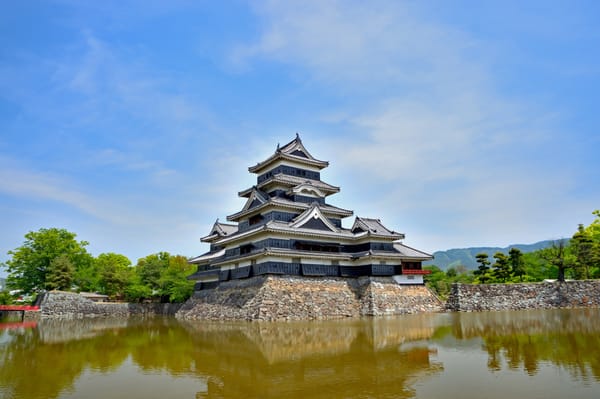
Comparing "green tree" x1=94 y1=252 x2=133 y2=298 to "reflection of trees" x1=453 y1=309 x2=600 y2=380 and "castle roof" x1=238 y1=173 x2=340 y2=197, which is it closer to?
"castle roof" x1=238 y1=173 x2=340 y2=197

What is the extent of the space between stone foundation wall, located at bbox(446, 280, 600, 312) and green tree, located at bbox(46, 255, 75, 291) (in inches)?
1521

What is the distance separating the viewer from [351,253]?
32656 mm

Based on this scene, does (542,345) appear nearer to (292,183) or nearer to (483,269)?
(292,183)

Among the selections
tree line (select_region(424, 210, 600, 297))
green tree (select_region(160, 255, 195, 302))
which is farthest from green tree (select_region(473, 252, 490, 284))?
green tree (select_region(160, 255, 195, 302))

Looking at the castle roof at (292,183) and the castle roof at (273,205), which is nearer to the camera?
the castle roof at (273,205)

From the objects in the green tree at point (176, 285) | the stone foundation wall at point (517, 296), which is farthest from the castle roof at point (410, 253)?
the green tree at point (176, 285)

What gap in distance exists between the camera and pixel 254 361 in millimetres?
11906

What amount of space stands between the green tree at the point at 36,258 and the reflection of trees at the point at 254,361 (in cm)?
3117

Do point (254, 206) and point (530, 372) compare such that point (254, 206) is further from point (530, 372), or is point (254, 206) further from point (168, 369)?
point (530, 372)

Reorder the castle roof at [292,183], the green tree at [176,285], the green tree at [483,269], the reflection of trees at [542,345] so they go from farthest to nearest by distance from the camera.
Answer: the green tree at [176,285] → the green tree at [483,269] → the castle roof at [292,183] → the reflection of trees at [542,345]

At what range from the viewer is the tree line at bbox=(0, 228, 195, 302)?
139ft

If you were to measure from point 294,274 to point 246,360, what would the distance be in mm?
16546

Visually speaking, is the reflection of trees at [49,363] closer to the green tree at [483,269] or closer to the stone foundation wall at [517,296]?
the stone foundation wall at [517,296]

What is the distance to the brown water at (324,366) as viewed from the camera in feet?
27.2
